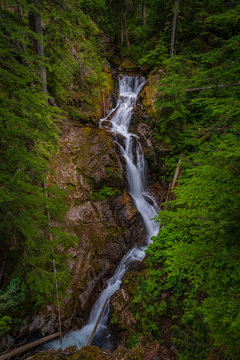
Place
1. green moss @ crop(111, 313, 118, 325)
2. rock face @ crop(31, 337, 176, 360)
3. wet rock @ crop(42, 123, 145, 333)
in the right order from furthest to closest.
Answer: wet rock @ crop(42, 123, 145, 333) < green moss @ crop(111, 313, 118, 325) < rock face @ crop(31, 337, 176, 360)

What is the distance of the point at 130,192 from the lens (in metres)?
9.49

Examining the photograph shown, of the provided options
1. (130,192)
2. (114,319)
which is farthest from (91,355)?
(130,192)

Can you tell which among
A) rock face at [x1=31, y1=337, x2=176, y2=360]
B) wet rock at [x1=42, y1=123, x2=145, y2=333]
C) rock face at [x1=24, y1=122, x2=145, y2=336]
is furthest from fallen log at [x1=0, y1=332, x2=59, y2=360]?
rock face at [x1=31, y1=337, x2=176, y2=360]

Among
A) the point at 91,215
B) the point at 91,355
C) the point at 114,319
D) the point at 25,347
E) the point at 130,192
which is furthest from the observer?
the point at 130,192

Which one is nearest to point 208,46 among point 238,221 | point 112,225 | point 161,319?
point 112,225

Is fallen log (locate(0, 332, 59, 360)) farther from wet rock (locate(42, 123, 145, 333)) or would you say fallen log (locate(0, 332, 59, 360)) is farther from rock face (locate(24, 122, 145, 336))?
wet rock (locate(42, 123, 145, 333))

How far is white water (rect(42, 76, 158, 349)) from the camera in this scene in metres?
5.27

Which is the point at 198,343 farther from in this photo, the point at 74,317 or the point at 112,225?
the point at 112,225

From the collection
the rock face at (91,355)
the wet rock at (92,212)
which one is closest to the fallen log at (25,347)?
the wet rock at (92,212)

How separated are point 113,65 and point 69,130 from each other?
12578 mm

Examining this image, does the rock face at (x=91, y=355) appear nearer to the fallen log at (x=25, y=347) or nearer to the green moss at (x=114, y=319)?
the fallen log at (x=25, y=347)

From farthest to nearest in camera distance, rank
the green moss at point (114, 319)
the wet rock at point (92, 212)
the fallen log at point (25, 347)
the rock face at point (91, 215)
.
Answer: the wet rock at point (92, 212) → the rock face at point (91, 215) → the green moss at point (114, 319) → the fallen log at point (25, 347)

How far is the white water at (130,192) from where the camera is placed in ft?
17.3

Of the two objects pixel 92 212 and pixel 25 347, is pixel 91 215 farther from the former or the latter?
pixel 25 347
